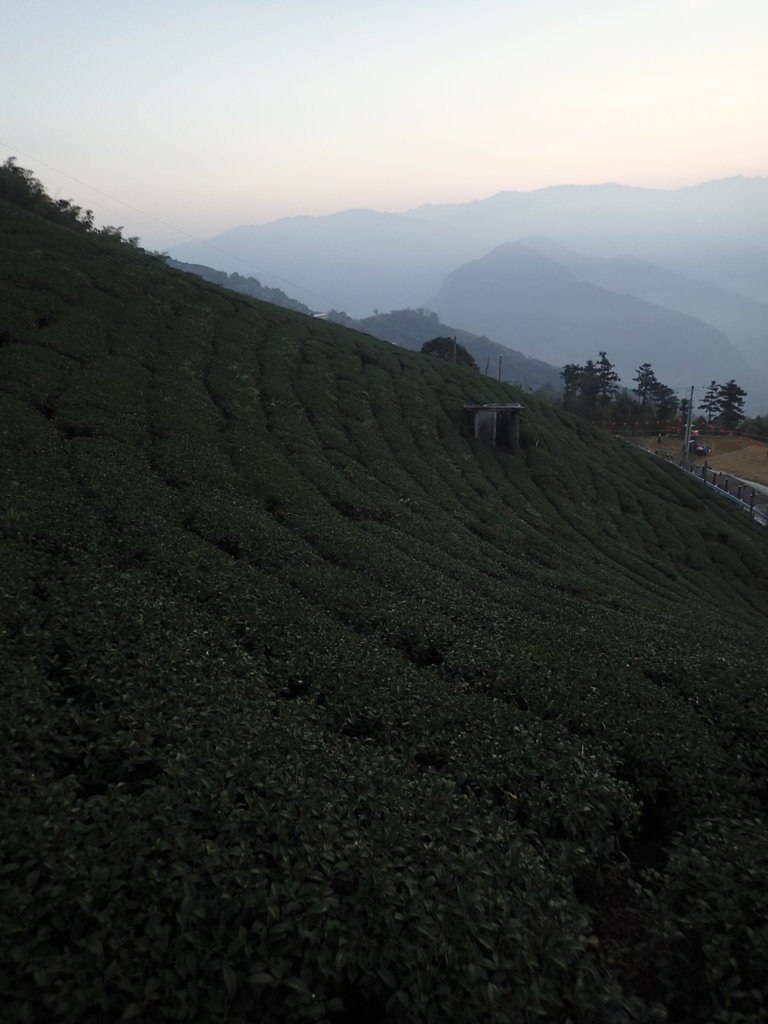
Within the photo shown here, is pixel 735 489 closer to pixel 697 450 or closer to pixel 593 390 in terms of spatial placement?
pixel 697 450

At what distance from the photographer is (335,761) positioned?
7.52m

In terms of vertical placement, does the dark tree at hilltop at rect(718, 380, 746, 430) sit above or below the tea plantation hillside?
above

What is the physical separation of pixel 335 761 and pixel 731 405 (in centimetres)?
9242

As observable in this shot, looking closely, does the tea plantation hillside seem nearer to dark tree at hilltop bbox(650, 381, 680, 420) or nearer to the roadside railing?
the roadside railing

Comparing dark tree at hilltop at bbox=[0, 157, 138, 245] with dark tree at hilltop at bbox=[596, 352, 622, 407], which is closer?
dark tree at hilltop at bbox=[0, 157, 138, 245]

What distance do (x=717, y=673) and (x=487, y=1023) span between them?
29.7 ft

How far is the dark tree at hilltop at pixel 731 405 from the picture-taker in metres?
84.4

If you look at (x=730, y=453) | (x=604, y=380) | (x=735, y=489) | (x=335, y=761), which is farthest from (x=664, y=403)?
(x=335, y=761)

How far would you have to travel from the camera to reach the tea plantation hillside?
4844 millimetres

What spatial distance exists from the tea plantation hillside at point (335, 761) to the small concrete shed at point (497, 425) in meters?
17.6

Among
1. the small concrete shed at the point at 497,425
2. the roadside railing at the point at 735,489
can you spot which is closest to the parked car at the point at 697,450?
the roadside railing at the point at 735,489

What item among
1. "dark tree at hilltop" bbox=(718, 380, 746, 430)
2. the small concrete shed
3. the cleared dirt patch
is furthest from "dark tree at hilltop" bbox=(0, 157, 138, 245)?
"dark tree at hilltop" bbox=(718, 380, 746, 430)

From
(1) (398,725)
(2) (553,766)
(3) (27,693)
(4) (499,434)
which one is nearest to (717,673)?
(2) (553,766)

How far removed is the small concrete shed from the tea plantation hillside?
17.6 m
